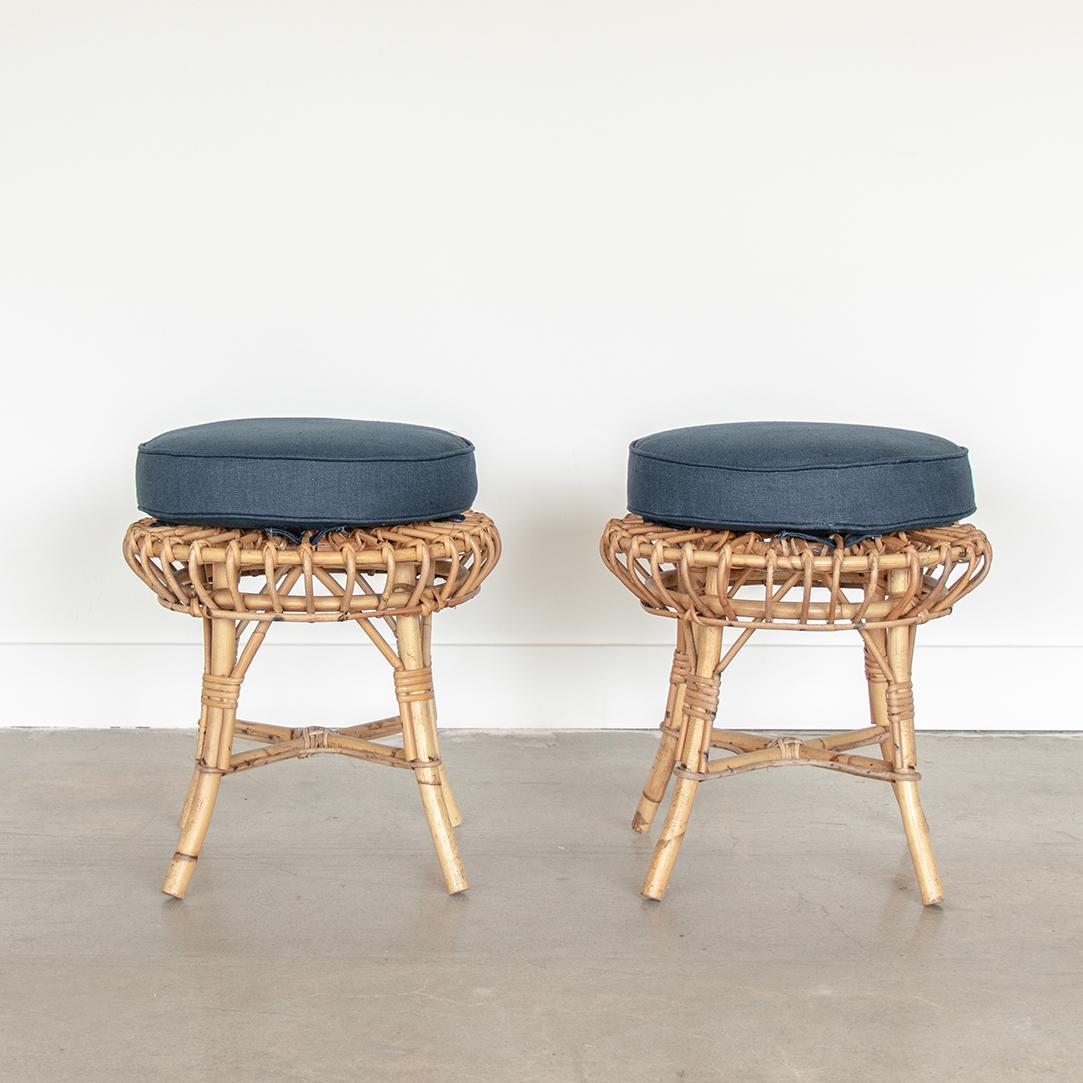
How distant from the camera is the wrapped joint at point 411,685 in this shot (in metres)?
1.82

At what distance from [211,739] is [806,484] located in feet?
2.80

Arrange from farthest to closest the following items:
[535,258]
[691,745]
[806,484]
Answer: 1. [535,258]
2. [691,745]
3. [806,484]

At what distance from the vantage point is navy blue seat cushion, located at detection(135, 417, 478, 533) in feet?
5.51

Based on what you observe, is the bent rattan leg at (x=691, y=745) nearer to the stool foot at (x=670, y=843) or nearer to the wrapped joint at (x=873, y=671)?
the stool foot at (x=670, y=843)

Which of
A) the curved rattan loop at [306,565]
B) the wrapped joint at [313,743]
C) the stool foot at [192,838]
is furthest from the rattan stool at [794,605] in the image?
the stool foot at [192,838]

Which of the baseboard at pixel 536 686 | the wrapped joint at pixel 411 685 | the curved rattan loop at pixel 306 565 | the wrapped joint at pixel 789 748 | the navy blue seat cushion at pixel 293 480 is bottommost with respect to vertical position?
the baseboard at pixel 536 686

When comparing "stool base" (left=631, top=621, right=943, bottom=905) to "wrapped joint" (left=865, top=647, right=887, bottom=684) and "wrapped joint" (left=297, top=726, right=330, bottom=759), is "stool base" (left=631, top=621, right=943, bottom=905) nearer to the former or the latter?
"wrapped joint" (left=865, top=647, right=887, bottom=684)

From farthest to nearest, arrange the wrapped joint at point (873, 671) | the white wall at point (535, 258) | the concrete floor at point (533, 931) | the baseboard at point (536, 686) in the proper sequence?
the baseboard at point (536, 686)
the white wall at point (535, 258)
the wrapped joint at point (873, 671)
the concrete floor at point (533, 931)

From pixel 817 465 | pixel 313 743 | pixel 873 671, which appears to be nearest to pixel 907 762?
pixel 873 671

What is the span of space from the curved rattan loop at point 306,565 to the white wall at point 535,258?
0.81 m

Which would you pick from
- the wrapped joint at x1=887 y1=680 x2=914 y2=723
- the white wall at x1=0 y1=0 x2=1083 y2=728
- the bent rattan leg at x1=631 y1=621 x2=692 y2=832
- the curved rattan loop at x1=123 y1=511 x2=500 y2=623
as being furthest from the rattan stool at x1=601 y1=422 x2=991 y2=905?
the white wall at x1=0 y1=0 x2=1083 y2=728

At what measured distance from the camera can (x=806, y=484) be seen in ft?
5.49

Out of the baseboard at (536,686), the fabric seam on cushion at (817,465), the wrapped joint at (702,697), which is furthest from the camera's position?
the baseboard at (536,686)

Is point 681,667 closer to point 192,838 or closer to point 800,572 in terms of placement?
point 800,572
